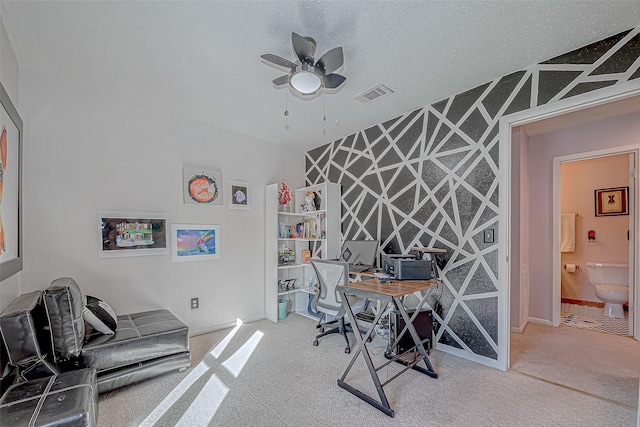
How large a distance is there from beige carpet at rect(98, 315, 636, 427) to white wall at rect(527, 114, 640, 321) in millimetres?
1854

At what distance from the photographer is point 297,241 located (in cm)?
427

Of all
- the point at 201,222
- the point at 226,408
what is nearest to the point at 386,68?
the point at 201,222

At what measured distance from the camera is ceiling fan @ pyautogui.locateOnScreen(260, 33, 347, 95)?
68.2 inches

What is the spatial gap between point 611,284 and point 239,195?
5415 millimetres

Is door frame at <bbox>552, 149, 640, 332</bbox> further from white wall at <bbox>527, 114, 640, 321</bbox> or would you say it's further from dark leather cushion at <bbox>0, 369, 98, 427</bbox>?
dark leather cushion at <bbox>0, 369, 98, 427</bbox>

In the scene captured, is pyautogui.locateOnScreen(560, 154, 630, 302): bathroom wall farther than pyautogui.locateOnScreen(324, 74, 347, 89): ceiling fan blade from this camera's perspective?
Yes

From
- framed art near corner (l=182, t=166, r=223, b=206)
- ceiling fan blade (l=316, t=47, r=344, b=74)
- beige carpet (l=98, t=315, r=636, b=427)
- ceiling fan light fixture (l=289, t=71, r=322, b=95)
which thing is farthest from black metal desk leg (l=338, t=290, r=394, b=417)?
framed art near corner (l=182, t=166, r=223, b=206)

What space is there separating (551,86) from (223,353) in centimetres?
372

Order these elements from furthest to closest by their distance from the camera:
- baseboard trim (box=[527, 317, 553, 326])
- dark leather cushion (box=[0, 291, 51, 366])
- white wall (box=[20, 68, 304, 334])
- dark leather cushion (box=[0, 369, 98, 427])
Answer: baseboard trim (box=[527, 317, 553, 326]) < white wall (box=[20, 68, 304, 334]) < dark leather cushion (box=[0, 291, 51, 366]) < dark leather cushion (box=[0, 369, 98, 427])

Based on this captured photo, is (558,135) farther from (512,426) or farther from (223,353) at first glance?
(223,353)

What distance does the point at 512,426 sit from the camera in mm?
1723

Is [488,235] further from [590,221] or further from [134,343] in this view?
[590,221]

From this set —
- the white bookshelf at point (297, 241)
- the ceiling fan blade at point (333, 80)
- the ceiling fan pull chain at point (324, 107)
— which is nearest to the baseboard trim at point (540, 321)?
the white bookshelf at point (297, 241)

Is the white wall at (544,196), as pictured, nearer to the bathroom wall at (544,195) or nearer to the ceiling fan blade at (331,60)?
the bathroom wall at (544,195)
